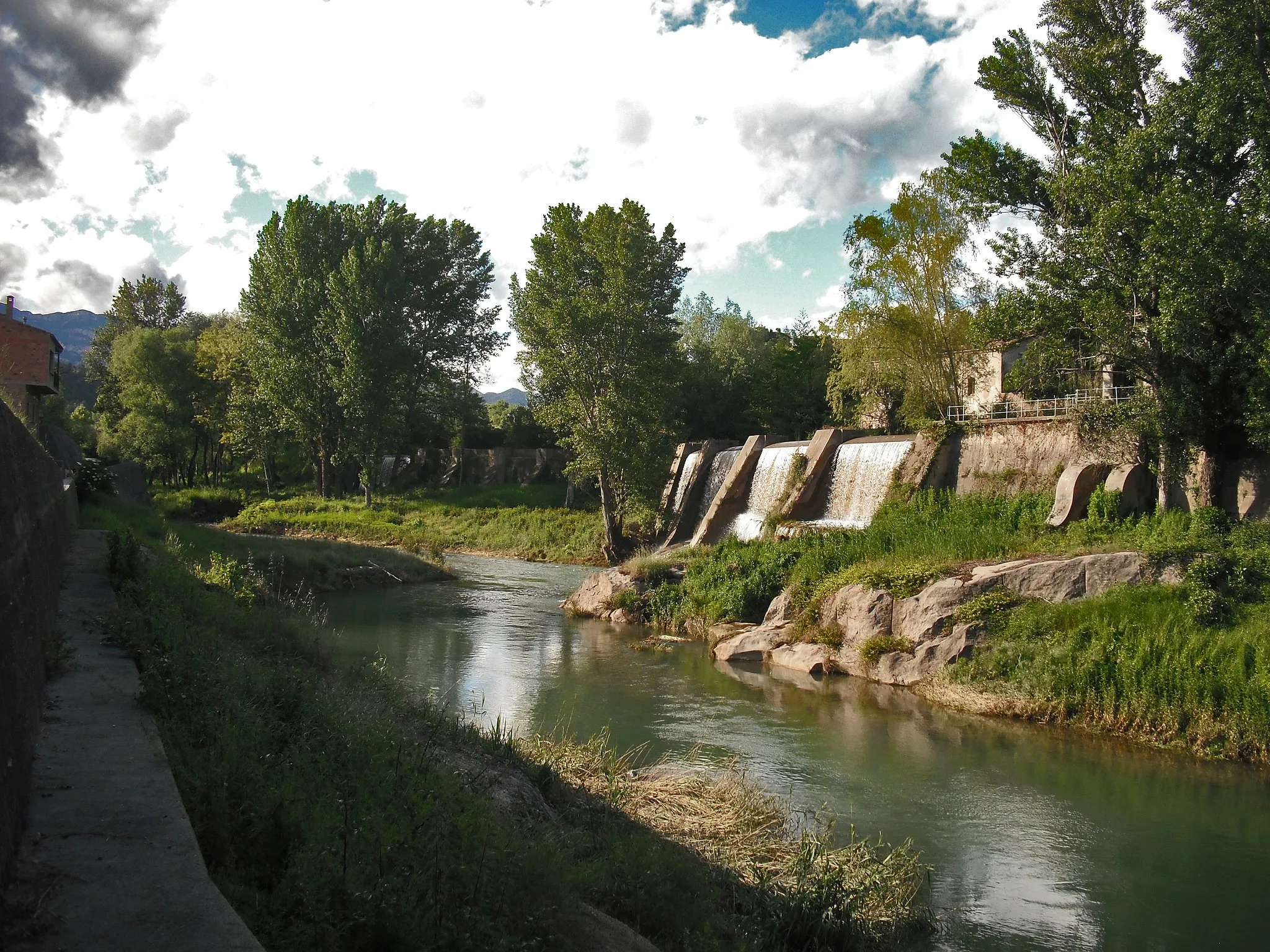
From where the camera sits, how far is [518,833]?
666 cm

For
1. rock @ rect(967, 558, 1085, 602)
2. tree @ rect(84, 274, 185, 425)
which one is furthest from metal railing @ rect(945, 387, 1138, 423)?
tree @ rect(84, 274, 185, 425)

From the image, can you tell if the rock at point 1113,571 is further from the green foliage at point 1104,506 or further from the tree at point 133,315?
the tree at point 133,315

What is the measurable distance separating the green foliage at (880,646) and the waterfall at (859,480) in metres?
8.01

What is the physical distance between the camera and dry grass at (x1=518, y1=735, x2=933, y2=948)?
7.49 meters

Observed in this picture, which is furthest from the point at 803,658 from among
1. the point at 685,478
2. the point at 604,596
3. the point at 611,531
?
the point at 685,478

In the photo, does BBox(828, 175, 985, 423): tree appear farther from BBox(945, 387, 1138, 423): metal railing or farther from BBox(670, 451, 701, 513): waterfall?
BBox(670, 451, 701, 513): waterfall

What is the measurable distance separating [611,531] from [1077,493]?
18.8 metres

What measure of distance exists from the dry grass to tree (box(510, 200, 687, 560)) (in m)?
21.4

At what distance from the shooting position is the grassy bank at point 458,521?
38.7 meters

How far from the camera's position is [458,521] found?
1694 inches

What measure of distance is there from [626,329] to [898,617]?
682 inches

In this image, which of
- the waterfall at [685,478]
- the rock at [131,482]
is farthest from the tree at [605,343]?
the rock at [131,482]

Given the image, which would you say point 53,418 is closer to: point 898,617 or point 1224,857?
point 898,617

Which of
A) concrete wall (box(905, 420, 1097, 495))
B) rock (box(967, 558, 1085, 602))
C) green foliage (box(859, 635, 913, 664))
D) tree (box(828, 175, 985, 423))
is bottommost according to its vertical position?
green foliage (box(859, 635, 913, 664))
